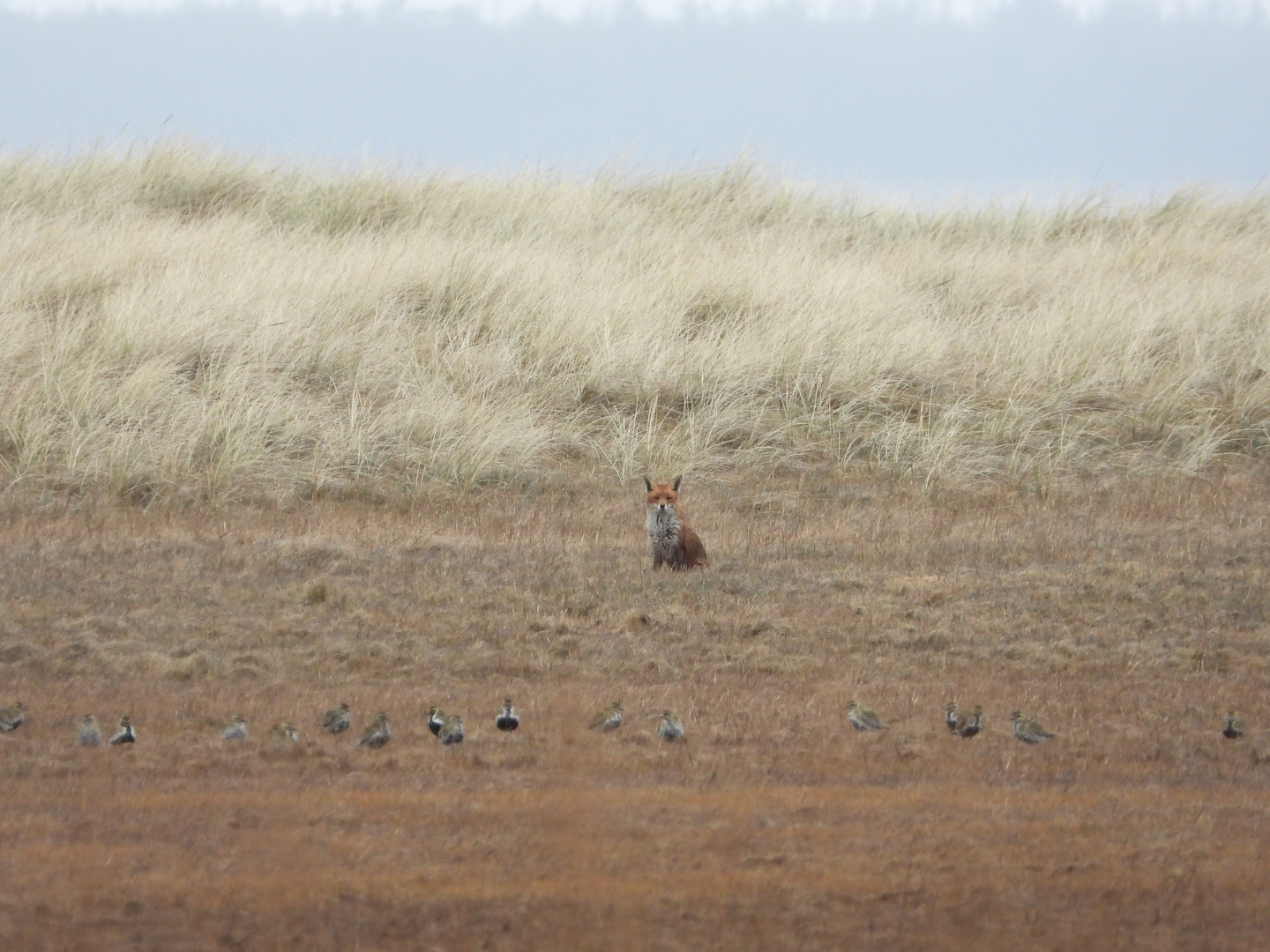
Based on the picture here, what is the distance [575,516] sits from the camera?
1011 centimetres

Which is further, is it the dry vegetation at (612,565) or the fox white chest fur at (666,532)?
the fox white chest fur at (666,532)

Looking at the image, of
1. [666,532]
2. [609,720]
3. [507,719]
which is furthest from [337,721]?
[666,532]

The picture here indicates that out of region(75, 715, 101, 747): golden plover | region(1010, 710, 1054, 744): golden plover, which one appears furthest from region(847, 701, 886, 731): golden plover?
region(75, 715, 101, 747): golden plover

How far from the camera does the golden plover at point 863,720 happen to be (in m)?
5.77

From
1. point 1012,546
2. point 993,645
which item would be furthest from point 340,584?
point 1012,546

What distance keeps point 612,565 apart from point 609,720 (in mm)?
2869

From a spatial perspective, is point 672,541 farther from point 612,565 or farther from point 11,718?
point 11,718

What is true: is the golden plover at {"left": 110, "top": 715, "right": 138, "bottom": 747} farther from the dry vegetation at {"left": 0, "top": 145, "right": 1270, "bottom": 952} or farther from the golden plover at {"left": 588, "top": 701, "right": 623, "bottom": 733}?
the golden plover at {"left": 588, "top": 701, "right": 623, "bottom": 733}

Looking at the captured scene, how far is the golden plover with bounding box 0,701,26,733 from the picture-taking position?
221 inches

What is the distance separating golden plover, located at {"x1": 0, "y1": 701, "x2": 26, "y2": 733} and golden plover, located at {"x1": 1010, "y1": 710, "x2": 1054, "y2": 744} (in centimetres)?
367

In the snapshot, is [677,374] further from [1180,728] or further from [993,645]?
[1180,728]

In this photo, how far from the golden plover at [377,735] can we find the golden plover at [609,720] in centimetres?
76

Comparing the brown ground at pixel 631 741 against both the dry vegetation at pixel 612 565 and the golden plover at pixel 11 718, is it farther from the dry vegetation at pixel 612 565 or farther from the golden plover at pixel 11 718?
the golden plover at pixel 11 718

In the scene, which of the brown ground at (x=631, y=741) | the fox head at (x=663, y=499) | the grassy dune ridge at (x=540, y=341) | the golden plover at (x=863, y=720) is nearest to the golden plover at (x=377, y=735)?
the brown ground at (x=631, y=741)
